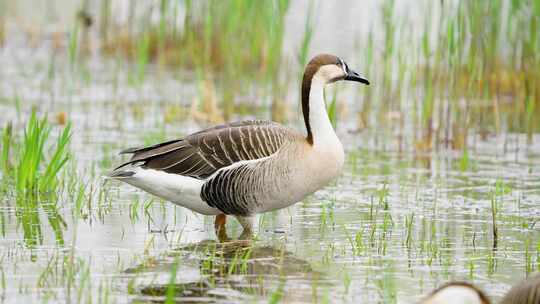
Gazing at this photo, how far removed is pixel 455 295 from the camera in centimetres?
488

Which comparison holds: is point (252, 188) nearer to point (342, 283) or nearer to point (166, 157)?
point (166, 157)

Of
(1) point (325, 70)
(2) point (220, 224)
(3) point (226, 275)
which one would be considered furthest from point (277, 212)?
(3) point (226, 275)

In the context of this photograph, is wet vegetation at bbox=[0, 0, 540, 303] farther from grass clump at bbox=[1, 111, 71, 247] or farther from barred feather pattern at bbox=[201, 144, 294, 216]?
barred feather pattern at bbox=[201, 144, 294, 216]

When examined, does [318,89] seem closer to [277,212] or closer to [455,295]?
[277,212]

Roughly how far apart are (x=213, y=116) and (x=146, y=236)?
5.12 metres

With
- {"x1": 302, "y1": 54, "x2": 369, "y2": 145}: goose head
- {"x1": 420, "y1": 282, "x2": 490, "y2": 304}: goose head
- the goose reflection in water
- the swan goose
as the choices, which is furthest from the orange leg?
{"x1": 420, "y1": 282, "x2": 490, "y2": 304}: goose head

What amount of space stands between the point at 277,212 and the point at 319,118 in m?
1.24

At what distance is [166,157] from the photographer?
8.54 meters

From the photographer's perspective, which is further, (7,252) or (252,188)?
(252,188)

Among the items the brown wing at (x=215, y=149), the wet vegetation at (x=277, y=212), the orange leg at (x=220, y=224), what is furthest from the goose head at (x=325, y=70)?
the orange leg at (x=220, y=224)

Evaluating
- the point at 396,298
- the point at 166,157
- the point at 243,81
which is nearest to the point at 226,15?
the point at 243,81

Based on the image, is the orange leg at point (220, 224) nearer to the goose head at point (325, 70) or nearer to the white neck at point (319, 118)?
the white neck at point (319, 118)

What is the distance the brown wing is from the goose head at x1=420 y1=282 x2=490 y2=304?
138 inches

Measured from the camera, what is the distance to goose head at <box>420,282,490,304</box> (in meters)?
4.83
